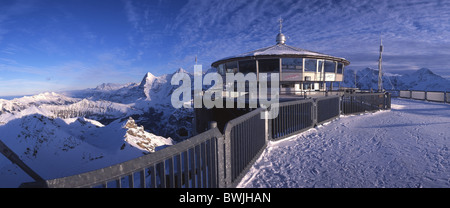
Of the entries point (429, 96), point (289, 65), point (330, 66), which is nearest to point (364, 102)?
point (289, 65)

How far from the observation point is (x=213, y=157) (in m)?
3.64

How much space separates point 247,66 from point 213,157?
25700 mm

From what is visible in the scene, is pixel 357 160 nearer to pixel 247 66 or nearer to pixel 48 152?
pixel 247 66

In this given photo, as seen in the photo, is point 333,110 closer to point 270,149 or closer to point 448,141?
point 448,141

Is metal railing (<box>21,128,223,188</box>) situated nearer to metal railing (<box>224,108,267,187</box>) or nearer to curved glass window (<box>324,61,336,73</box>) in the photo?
metal railing (<box>224,108,267,187</box>)

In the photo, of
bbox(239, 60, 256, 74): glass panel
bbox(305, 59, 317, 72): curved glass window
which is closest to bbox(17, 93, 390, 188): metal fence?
bbox(239, 60, 256, 74): glass panel

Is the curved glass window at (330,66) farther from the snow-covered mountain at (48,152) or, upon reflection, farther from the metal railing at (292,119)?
the snow-covered mountain at (48,152)

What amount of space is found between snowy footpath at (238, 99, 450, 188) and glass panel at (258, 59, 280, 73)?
1979 cm

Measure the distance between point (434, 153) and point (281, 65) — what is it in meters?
22.6

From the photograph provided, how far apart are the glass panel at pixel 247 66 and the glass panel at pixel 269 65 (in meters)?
0.87

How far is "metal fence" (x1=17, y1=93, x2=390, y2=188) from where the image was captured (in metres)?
2.07

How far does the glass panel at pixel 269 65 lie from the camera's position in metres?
27.5
